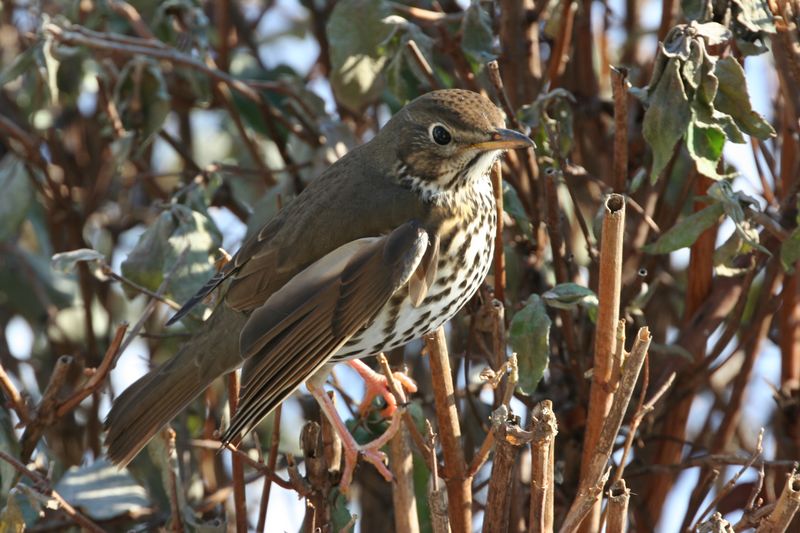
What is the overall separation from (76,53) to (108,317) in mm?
1099

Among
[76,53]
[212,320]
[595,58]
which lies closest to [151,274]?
[212,320]

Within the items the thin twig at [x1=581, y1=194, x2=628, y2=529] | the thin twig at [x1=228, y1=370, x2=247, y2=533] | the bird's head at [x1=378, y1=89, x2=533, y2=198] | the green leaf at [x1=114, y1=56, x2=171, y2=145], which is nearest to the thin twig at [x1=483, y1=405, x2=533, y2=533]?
the thin twig at [x1=581, y1=194, x2=628, y2=529]

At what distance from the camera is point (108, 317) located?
4586mm

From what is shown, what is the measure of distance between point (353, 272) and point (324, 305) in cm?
11

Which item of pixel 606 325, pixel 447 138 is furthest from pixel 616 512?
pixel 447 138

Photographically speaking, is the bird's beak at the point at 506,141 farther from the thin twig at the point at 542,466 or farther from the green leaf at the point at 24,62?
the green leaf at the point at 24,62

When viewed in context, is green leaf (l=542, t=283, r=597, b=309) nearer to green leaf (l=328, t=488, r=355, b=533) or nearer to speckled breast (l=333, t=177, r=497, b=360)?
speckled breast (l=333, t=177, r=497, b=360)

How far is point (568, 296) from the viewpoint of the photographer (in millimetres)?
2852

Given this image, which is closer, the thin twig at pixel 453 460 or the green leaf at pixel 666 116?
the thin twig at pixel 453 460

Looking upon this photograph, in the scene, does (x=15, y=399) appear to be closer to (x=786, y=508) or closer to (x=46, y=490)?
(x=46, y=490)

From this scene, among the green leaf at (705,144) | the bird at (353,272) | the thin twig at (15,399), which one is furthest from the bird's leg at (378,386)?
the green leaf at (705,144)

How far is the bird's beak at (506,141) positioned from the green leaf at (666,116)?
297mm

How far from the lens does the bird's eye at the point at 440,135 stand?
3.27m

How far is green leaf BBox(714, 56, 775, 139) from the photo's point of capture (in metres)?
2.81
